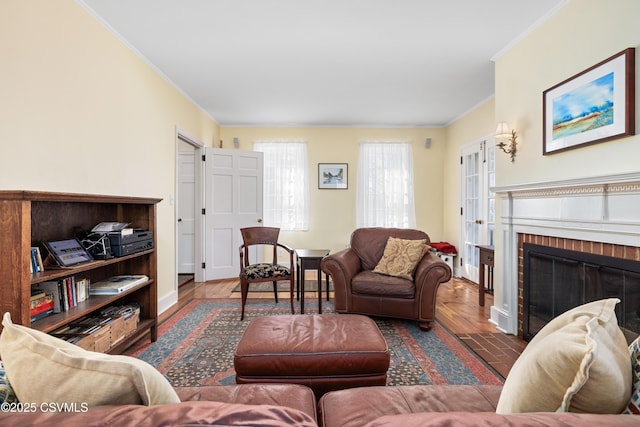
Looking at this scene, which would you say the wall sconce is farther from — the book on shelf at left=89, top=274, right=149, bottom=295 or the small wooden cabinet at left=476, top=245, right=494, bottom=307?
the book on shelf at left=89, top=274, right=149, bottom=295

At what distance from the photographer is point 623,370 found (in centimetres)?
67

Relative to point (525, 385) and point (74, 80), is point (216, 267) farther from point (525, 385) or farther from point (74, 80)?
point (525, 385)

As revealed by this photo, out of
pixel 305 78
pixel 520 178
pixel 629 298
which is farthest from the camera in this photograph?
pixel 305 78

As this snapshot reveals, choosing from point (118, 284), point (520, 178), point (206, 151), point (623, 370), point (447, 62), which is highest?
point (447, 62)

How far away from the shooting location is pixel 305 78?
140 inches

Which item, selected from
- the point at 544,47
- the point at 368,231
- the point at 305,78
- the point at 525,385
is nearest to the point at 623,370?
the point at 525,385

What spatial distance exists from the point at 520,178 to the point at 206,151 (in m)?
3.98

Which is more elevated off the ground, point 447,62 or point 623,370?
point 447,62

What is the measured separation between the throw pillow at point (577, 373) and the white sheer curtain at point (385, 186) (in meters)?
4.65

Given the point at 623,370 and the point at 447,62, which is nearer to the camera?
the point at 623,370

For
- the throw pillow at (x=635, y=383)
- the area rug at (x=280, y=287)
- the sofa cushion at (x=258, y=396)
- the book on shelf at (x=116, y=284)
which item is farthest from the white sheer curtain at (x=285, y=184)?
the throw pillow at (x=635, y=383)

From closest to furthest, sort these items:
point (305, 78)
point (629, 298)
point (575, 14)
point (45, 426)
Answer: point (45, 426) → point (629, 298) → point (575, 14) → point (305, 78)

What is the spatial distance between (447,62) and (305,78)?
148 centimetres

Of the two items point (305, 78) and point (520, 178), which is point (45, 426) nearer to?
point (520, 178)
